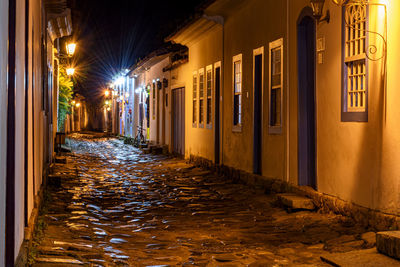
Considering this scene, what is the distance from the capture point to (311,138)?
10445mm

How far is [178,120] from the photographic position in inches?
926

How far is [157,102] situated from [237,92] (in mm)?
13729

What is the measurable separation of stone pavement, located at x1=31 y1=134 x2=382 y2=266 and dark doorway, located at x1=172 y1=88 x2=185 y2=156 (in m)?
8.43

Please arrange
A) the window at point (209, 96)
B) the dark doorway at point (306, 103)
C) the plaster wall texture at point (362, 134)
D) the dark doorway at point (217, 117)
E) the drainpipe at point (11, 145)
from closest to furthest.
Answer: the drainpipe at point (11, 145), the plaster wall texture at point (362, 134), the dark doorway at point (306, 103), the dark doorway at point (217, 117), the window at point (209, 96)

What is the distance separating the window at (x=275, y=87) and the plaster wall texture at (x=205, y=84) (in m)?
4.62

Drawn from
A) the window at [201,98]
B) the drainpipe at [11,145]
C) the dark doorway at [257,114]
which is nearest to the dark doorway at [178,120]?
the window at [201,98]

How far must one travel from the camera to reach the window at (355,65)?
8.05 meters

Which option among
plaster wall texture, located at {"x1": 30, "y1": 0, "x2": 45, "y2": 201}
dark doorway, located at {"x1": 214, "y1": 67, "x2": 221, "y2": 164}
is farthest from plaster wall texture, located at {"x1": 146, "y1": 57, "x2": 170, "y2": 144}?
plaster wall texture, located at {"x1": 30, "y1": 0, "x2": 45, "y2": 201}

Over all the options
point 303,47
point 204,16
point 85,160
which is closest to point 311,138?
point 303,47

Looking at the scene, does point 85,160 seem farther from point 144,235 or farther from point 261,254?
point 261,254

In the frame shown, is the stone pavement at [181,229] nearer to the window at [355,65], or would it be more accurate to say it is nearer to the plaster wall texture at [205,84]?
the window at [355,65]

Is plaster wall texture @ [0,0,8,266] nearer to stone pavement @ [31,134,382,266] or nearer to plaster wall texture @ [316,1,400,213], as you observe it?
stone pavement @ [31,134,382,266]

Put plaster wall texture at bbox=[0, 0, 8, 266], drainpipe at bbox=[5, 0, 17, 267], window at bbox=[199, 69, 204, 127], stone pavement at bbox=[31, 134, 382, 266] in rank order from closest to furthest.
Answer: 1. plaster wall texture at bbox=[0, 0, 8, 266]
2. drainpipe at bbox=[5, 0, 17, 267]
3. stone pavement at bbox=[31, 134, 382, 266]
4. window at bbox=[199, 69, 204, 127]

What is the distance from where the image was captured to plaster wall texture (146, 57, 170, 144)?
26.8 metres
